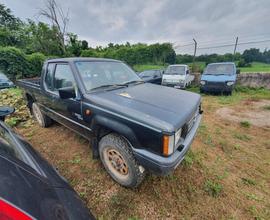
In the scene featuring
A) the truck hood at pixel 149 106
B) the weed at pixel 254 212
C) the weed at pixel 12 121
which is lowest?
the weed at pixel 254 212

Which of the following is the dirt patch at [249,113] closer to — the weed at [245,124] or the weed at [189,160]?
the weed at [245,124]

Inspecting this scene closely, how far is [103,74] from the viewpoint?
8.87 ft

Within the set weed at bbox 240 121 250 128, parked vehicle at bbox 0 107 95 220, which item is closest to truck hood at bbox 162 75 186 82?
weed at bbox 240 121 250 128

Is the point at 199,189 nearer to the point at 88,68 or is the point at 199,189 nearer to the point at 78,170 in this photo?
the point at 78,170

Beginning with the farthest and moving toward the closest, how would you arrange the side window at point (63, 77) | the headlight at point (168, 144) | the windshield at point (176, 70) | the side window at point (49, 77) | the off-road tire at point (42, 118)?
the windshield at point (176, 70) < the off-road tire at point (42, 118) < the side window at point (49, 77) < the side window at point (63, 77) < the headlight at point (168, 144)

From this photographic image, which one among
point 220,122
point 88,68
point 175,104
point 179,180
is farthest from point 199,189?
point 220,122

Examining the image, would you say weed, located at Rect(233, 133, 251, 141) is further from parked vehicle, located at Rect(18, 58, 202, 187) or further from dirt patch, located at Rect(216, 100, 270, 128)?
parked vehicle, located at Rect(18, 58, 202, 187)

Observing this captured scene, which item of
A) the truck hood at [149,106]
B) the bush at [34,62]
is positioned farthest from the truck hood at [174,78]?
the bush at [34,62]

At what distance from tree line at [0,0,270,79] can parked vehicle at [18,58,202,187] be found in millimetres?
11943

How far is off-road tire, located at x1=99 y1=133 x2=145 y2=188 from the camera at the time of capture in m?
1.92

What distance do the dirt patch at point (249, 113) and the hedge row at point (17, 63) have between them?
14.4 meters

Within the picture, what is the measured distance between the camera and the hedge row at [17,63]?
11.3 metres

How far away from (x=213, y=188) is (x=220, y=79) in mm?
7376

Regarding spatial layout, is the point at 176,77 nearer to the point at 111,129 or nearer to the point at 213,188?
the point at 213,188
